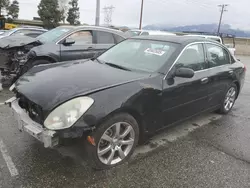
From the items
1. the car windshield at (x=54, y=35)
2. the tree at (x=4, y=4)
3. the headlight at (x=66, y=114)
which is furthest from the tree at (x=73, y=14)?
the headlight at (x=66, y=114)

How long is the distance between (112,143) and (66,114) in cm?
70

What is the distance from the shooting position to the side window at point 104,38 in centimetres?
665

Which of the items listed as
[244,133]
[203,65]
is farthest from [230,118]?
[203,65]

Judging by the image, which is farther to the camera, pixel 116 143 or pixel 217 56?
pixel 217 56

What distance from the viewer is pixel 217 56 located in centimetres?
423

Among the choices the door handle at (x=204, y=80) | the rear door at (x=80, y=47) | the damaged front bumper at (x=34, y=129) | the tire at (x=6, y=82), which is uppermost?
the rear door at (x=80, y=47)

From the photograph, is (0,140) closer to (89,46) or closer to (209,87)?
(209,87)

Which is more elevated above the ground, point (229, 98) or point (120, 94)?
point (120, 94)

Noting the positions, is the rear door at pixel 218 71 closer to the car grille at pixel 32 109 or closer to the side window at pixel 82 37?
the car grille at pixel 32 109

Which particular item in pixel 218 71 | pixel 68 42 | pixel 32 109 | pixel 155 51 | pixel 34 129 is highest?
pixel 155 51

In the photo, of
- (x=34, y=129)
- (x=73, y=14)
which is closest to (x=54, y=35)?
(x=34, y=129)

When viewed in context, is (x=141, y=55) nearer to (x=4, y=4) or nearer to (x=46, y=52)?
(x=46, y=52)

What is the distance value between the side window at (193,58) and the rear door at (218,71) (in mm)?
211

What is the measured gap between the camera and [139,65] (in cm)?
336
